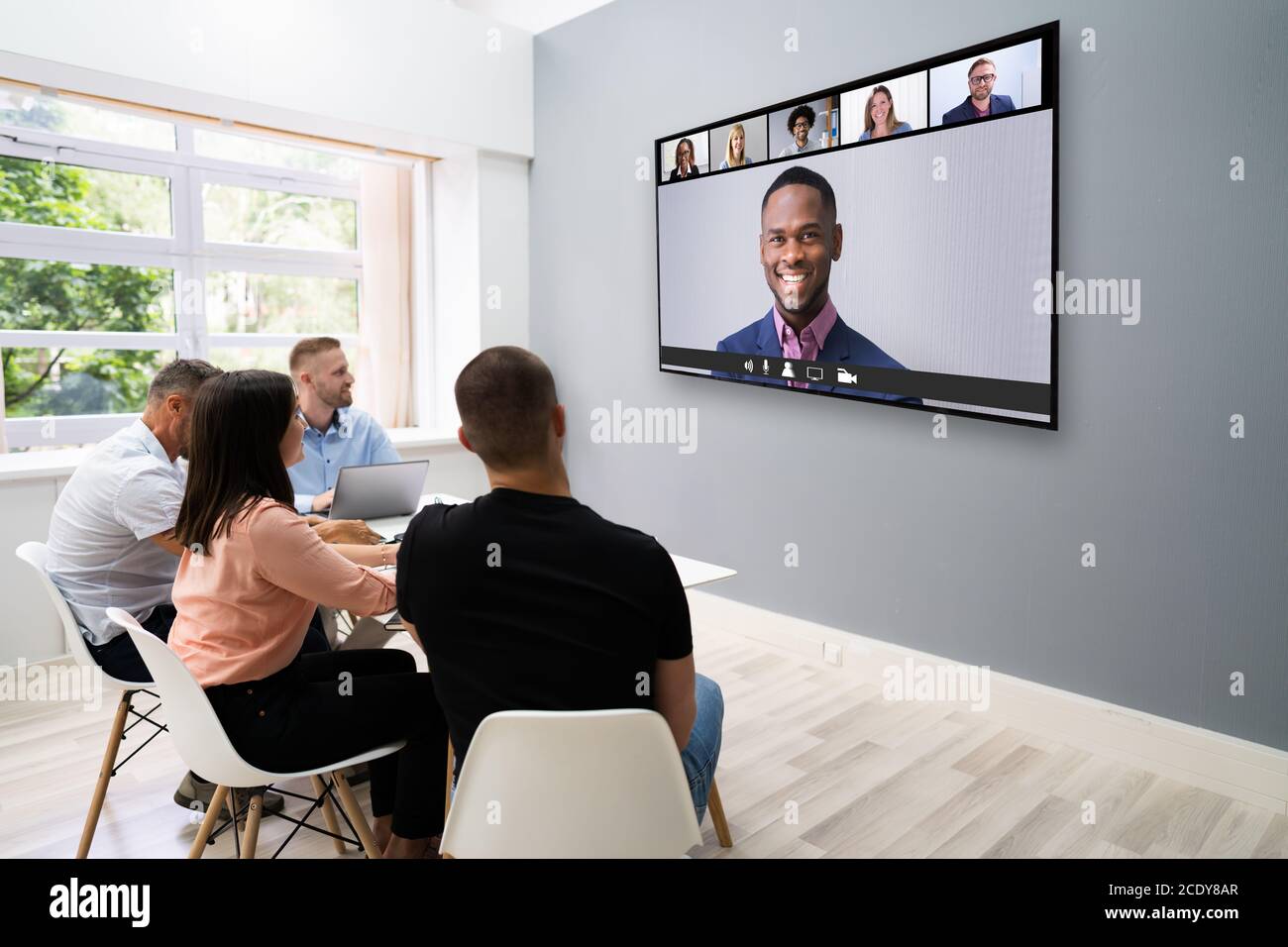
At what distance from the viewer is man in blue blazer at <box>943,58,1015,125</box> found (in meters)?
2.90

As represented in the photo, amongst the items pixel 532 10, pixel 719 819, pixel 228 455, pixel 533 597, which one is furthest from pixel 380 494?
pixel 532 10

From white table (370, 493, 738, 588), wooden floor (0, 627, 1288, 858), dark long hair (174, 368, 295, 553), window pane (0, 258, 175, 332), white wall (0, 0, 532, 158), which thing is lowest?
wooden floor (0, 627, 1288, 858)

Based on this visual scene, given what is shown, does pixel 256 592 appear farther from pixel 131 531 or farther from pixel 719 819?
pixel 719 819

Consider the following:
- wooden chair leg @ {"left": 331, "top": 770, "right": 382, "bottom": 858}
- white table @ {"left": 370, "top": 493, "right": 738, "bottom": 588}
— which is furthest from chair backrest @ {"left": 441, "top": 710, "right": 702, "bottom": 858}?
white table @ {"left": 370, "top": 493, "right": 738, "bottom": 588}

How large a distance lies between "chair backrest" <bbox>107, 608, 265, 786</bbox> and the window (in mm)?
3216

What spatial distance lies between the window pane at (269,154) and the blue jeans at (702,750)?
3.89 metres

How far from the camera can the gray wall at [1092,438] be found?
2533mm

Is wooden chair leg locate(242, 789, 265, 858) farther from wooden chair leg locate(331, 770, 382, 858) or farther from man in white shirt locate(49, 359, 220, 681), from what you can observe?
man in white shirt locate(49, 359, 220, 681)

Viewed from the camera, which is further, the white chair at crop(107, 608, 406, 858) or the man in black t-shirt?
the white chair at crop(107, 608, 406, 858)

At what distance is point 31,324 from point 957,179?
438 cm

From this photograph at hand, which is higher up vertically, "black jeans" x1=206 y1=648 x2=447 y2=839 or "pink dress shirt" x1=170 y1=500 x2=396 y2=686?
"pink dress shirt" x1=170 y1=500 x2=396 y2=686

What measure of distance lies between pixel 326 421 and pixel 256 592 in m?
1.86

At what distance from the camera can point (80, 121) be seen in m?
4.34

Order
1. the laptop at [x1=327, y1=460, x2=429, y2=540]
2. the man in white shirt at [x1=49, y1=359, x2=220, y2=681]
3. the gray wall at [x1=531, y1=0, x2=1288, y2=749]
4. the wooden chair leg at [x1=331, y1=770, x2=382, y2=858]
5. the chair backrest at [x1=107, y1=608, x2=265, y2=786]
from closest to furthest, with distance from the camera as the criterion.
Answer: the chair backrest at [x1=107, y1=608, x2=265, y2=786] < the wooden chair leg at [x1=331, y1=770, x2=382, y2=858] < the man in white shirt at [x1=49, y1=359, x2=220, y2=681] < the gray wall at [x1=531, y1=0, x2=1288, y2=749] < the laptop at [x1=327, y1=460, x2=429, y2=540]
